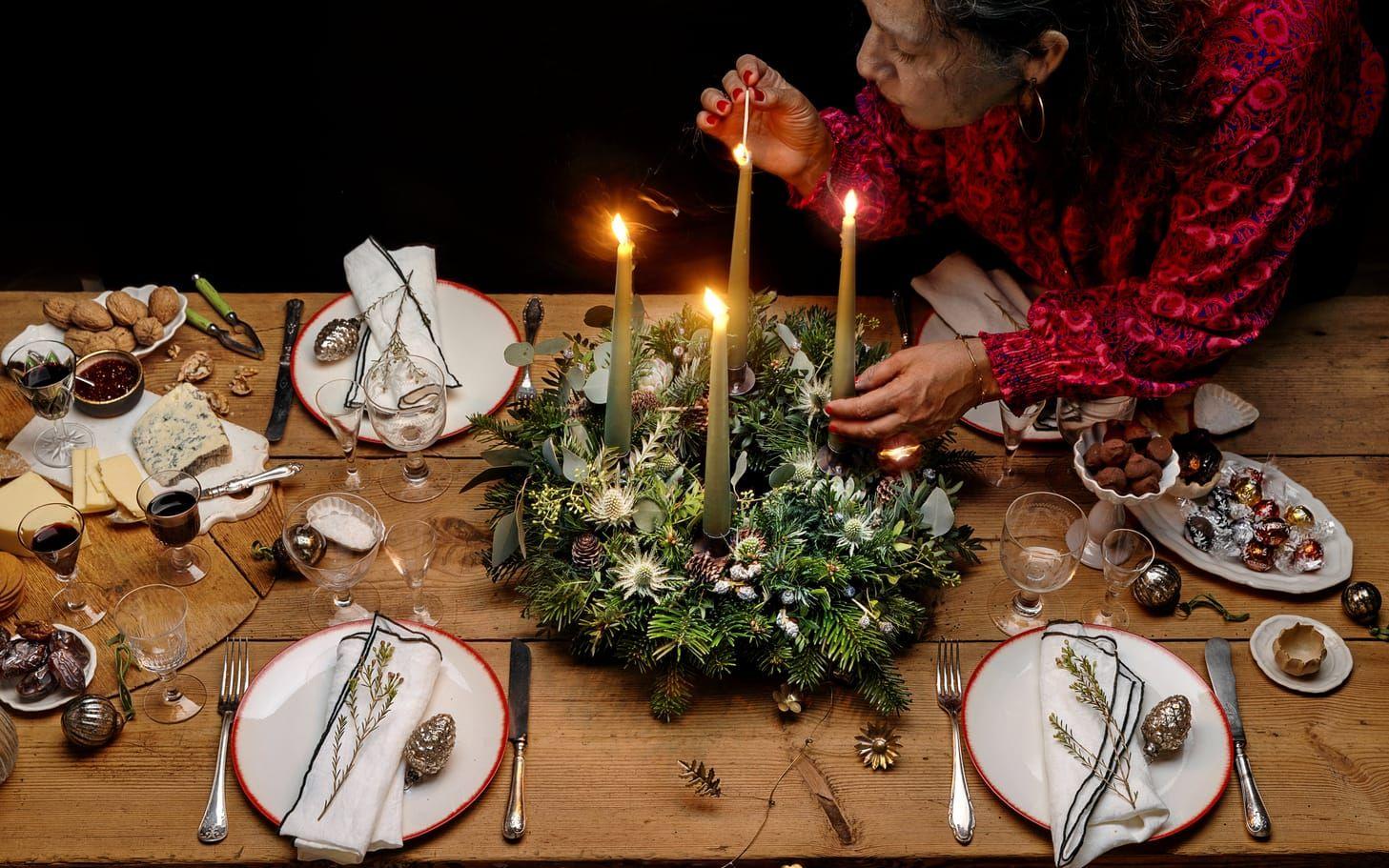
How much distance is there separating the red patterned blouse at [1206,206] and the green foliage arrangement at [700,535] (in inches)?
12.8

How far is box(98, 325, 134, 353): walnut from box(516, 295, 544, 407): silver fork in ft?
2.10

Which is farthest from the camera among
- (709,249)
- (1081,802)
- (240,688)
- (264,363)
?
(709,249)

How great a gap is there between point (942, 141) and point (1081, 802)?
3.78ft

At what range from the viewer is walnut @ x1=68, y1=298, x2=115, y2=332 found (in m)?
1.88

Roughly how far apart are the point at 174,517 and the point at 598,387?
61 centimetres

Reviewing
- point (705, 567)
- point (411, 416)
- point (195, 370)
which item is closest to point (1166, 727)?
point (705, 567)

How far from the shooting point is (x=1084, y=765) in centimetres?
144

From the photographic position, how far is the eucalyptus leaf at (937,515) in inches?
61.6

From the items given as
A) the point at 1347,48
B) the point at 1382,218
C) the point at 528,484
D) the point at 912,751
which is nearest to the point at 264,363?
the point at 528,484

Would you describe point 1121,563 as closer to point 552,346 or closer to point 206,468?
point 552,346

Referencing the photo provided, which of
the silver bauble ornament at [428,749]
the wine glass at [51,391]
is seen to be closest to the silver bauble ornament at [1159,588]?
the silver bauble ornament at [428,749]

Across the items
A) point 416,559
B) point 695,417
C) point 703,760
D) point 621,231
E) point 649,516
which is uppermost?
point 621,231

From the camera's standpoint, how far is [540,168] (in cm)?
305

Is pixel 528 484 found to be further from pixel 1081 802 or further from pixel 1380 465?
pixel 1380 465
